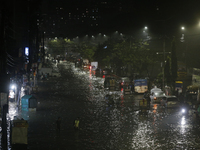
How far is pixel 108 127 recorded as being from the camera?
21.9m

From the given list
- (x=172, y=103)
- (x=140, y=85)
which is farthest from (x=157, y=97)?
(x=140, y=85)

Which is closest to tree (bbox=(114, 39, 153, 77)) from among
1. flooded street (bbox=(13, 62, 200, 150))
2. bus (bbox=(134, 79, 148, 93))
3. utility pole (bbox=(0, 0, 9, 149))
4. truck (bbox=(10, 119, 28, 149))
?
bus (bbox=(134, 79, 148, 93))

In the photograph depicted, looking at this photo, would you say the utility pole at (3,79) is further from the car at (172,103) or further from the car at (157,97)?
the car at (157,97)

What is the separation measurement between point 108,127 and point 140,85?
1927 centimetres

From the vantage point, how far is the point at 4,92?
63.7 ft

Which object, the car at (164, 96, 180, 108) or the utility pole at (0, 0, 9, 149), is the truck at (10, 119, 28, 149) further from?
the car at (164, 96, 180, 108)

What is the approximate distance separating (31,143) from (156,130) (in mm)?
8209

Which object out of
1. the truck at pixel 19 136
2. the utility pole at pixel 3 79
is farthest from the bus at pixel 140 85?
the truck at pixel 19 136

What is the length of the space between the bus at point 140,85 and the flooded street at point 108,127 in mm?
5066

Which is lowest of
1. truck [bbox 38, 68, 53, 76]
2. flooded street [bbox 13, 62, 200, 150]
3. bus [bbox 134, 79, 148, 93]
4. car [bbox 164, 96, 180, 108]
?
flooded street [bbox 13, 62, 200, 150]

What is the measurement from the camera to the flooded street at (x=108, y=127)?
56.6 ft

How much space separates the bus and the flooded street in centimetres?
507

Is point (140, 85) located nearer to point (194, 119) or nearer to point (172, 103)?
point (172, 103)

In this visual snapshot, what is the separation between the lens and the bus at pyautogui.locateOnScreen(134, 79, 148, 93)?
1588 inches
